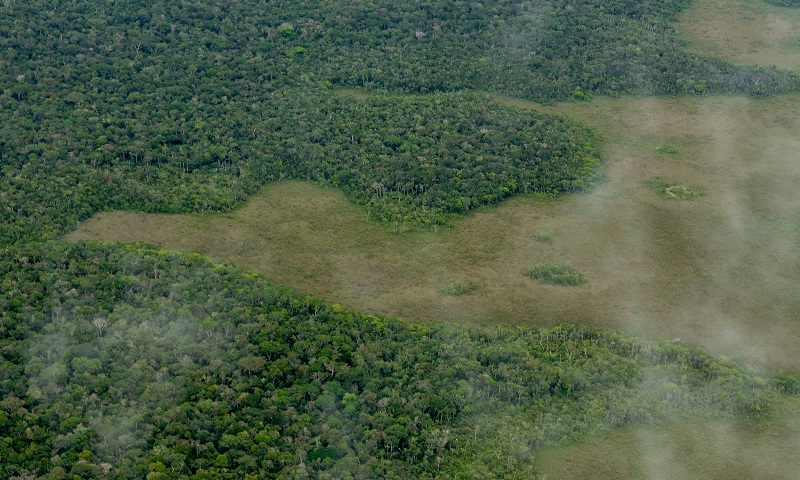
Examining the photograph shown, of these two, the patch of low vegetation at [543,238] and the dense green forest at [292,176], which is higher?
the dense green forest at [292,176]

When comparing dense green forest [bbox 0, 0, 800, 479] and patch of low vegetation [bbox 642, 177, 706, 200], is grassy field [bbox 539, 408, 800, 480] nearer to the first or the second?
dense green forest [bbox 0, 0, 800, 479]

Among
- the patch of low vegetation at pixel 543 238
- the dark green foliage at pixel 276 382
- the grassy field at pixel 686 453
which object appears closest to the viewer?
the dark green foliage at pixel 276 382

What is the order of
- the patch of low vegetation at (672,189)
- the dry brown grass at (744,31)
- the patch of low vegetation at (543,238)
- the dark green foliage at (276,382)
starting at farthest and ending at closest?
the dry brown grass at (744,31)
the patch of low vegetation at (672,189)
the patch of low vegetation at (543,238)
the dark green foliage at (276,382)

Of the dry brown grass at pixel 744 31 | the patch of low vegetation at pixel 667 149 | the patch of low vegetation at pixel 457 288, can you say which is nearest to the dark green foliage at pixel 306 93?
the dry brown grass at pixel 744 31

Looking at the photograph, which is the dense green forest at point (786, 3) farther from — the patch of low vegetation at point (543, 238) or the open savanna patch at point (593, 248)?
the patch of low vegetation at point (543, 238)

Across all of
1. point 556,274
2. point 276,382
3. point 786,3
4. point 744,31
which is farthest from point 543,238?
point 786,3

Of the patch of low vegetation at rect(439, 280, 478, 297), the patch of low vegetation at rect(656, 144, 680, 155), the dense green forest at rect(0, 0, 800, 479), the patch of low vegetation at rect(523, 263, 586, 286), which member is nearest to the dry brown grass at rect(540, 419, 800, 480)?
→ the dense green forest at rect(0, 0, 800, 479)

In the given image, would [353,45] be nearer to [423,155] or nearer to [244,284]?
[423,155]
